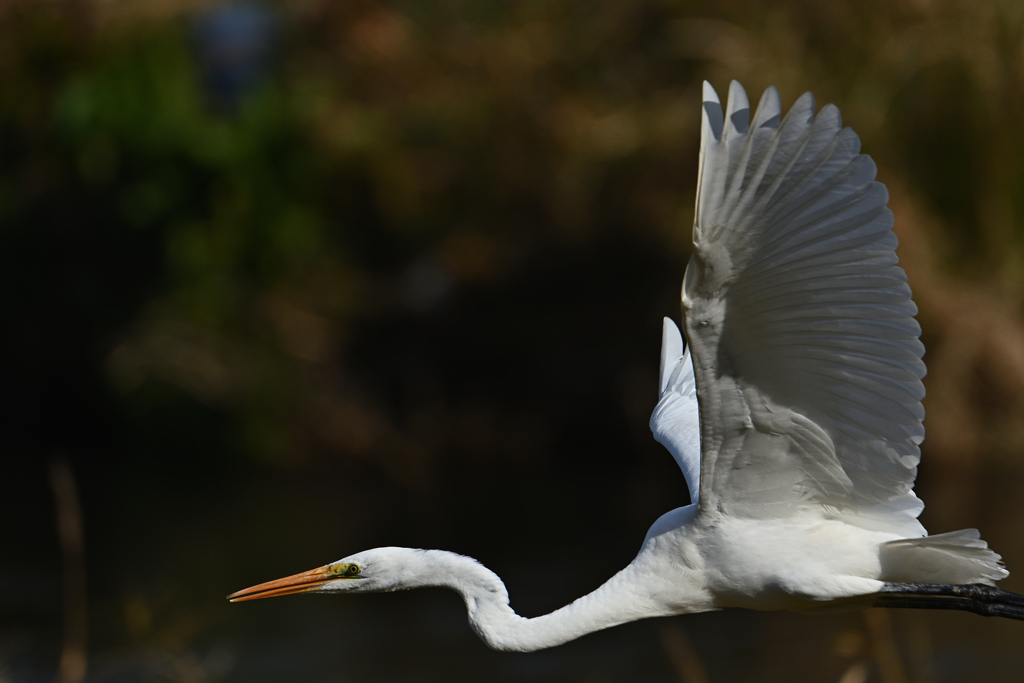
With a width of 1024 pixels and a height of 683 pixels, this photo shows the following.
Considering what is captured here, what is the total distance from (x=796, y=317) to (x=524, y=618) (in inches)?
38.9

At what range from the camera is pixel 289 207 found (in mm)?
9570

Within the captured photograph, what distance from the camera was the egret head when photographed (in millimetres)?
2791

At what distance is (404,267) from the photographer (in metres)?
9.60

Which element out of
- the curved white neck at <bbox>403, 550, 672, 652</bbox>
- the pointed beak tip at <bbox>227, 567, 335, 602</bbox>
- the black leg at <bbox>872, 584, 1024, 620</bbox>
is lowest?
the black leg at <bbox>872, 584, 1024, 620</bbox>

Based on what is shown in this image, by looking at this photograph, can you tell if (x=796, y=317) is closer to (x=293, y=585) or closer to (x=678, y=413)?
(x=678, y=413)

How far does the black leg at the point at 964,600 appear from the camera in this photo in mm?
2721

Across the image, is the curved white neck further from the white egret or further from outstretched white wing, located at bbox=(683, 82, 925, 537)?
outstretched white wing, located at bbox=(683, 82, 925, 537)

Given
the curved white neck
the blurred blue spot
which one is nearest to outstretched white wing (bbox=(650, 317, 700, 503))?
the curved white neck

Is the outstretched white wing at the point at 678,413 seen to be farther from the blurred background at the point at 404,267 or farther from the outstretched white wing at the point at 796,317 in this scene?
the blurred background at the point at 404,267

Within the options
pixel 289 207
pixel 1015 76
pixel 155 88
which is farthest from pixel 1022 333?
pixel 155 88

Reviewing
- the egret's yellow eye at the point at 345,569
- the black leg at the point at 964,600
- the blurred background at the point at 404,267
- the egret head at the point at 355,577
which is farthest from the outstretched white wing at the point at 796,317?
the blurred background at the point at 404,267

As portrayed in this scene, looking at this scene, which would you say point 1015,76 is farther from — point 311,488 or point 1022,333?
point 311,488

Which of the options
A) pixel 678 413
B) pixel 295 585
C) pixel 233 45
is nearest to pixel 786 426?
pixel 678 413

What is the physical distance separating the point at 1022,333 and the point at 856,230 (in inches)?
234
